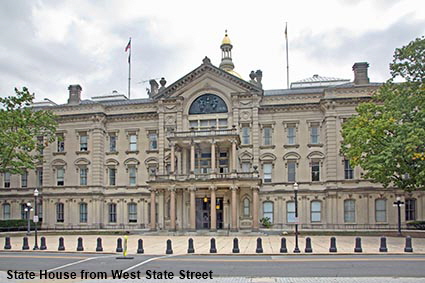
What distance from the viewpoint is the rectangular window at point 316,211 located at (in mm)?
46875

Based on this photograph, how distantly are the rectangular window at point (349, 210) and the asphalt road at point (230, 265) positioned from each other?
75.6 feet

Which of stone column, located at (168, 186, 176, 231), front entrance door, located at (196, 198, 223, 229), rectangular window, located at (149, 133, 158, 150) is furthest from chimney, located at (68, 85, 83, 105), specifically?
front entrance door, located at (196, 198, 223, 229)

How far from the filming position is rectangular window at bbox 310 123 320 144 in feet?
158

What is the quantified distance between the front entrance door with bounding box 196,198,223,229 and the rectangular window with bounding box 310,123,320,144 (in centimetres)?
1083

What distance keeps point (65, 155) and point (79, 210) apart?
617 cm

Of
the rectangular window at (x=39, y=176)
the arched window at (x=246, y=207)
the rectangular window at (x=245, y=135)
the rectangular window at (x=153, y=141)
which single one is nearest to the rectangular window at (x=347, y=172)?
the arched window at (x=246, y=207)

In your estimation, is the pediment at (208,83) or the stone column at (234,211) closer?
the stone column at (234,211)

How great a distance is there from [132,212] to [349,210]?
2191cm

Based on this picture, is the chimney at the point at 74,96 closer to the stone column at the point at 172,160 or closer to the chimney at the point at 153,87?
the chimney at the point at 153,87

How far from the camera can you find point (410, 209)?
146 feet

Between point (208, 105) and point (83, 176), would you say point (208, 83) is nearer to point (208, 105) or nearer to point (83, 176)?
point (208, 105)

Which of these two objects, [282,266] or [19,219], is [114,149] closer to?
[19,219]

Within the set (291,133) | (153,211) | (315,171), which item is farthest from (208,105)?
(315,171)

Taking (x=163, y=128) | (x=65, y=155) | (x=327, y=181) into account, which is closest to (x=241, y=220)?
(x=327, y=181)
